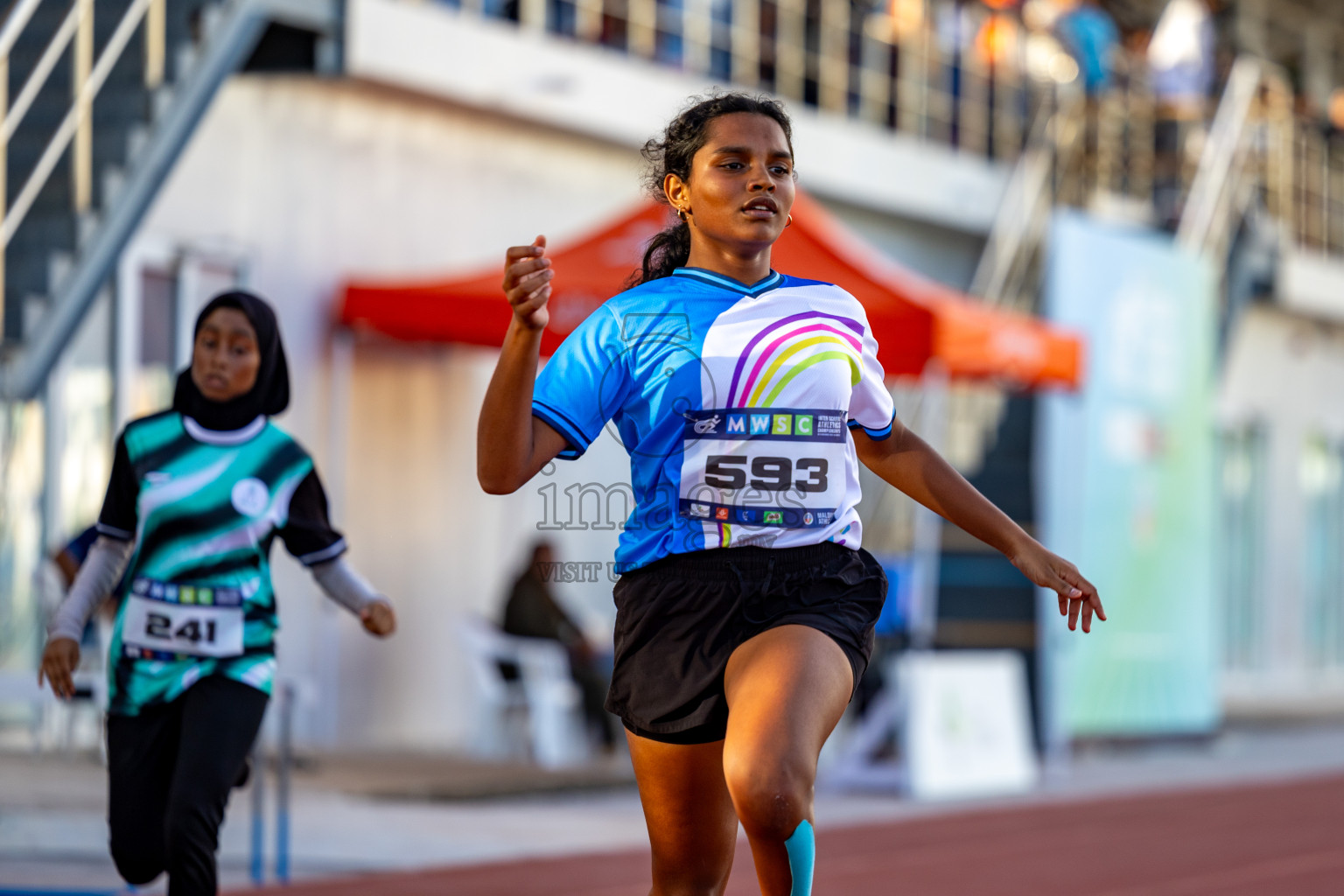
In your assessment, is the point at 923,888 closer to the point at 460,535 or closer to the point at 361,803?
the point at 361,803

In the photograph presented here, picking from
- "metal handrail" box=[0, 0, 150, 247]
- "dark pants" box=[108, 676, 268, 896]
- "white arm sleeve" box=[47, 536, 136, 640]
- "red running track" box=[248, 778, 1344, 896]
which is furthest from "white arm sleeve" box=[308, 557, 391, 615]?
"metal handrail" box=[0, 0, 150, 247]

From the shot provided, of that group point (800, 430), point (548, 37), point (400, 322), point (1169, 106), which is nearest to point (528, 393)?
point (800, 430)

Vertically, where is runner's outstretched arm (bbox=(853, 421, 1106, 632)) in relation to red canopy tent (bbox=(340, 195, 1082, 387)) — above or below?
below

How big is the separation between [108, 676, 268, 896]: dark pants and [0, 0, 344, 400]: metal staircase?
4.72 meters

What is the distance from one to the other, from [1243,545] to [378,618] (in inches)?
886

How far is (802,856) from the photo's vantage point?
3.53 m

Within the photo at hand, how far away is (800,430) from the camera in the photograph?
371 centimetres

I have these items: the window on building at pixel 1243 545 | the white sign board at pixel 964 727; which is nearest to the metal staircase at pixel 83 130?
the white sign board at pixel 964 727

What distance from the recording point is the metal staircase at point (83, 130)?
9539 millimetres

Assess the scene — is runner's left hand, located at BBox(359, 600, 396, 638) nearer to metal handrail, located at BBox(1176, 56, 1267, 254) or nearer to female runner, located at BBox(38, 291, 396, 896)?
female runner, located at BBox(38, 291, 396, 896)

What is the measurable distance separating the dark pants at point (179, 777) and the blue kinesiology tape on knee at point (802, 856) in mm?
1797

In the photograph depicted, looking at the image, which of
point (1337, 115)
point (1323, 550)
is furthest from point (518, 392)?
point (1337, 115)

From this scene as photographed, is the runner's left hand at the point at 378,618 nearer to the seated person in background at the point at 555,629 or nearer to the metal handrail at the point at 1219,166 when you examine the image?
the seated person in background at the point at 555,629

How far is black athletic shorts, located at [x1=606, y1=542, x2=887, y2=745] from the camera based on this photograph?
144 inches
